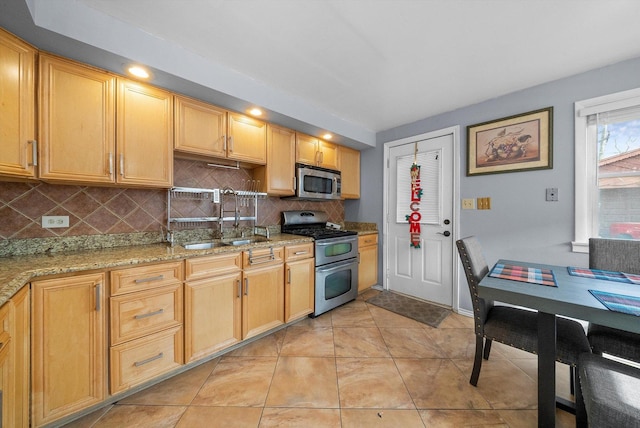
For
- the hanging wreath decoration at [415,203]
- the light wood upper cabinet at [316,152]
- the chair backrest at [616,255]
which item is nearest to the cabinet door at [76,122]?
the light wood upper cabinet at [316,152]

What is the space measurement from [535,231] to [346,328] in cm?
204

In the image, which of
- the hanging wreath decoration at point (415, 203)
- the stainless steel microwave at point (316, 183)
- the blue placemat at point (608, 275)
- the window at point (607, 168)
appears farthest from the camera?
the hanging wreath decoration at point (415, 203)

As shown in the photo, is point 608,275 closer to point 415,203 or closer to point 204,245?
point 415,203

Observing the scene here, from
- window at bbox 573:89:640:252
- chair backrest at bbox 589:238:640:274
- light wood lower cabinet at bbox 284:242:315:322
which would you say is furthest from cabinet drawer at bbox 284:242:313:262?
window at bbox 573:89:640:252

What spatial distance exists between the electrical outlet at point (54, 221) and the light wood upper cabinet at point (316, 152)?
2065 mm

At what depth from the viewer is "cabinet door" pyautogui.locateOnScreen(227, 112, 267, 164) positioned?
223cm

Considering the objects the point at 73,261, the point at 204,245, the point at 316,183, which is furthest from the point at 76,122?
the point at 316,183

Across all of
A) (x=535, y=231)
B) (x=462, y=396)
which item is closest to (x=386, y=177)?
(x=535, y=231)

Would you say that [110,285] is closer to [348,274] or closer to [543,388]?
[348,274]

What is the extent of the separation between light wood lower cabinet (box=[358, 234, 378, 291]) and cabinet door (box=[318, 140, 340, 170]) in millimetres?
1083

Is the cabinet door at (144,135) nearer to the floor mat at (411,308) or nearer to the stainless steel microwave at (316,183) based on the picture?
the stainless steel microwave at (316,183)

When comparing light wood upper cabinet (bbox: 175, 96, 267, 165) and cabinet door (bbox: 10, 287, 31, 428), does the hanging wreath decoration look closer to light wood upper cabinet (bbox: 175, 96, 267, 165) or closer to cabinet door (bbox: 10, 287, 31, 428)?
light wood upper cabinet (bbox: 175, 96, 267, 165)

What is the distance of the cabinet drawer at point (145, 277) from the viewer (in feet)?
4.60

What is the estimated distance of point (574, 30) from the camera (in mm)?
1524
